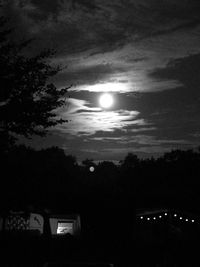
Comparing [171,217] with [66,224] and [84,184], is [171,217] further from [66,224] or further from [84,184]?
[84,184]

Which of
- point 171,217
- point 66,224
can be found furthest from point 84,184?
point 171,217

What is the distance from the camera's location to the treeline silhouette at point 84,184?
17328mm

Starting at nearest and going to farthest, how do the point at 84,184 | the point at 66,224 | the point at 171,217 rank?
the point at 171,217 < the point at 66,224 < the point at 84,184

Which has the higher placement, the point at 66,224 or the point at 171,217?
the point at 171,217

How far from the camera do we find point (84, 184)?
46.2 metres

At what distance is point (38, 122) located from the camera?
58.0ft

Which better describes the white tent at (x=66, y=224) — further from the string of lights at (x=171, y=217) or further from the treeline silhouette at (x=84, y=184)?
the string of lights at (x=171, y=217)

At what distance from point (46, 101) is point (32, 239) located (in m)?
12.1

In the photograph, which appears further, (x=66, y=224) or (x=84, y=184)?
(x=84, y=184)

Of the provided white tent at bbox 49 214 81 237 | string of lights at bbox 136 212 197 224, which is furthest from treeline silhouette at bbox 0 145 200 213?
string of lights at bbox 136 212 197 224

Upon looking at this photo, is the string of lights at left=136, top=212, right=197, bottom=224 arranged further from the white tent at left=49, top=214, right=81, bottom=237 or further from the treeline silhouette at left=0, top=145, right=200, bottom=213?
the white tent at left=49, top=214, right=81, bottom=237

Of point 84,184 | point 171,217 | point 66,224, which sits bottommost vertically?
point 66,224

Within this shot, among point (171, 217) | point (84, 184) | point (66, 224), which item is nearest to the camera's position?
point (171, 217)

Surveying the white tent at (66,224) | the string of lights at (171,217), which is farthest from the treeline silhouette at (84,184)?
the string of lights at (171,217)
